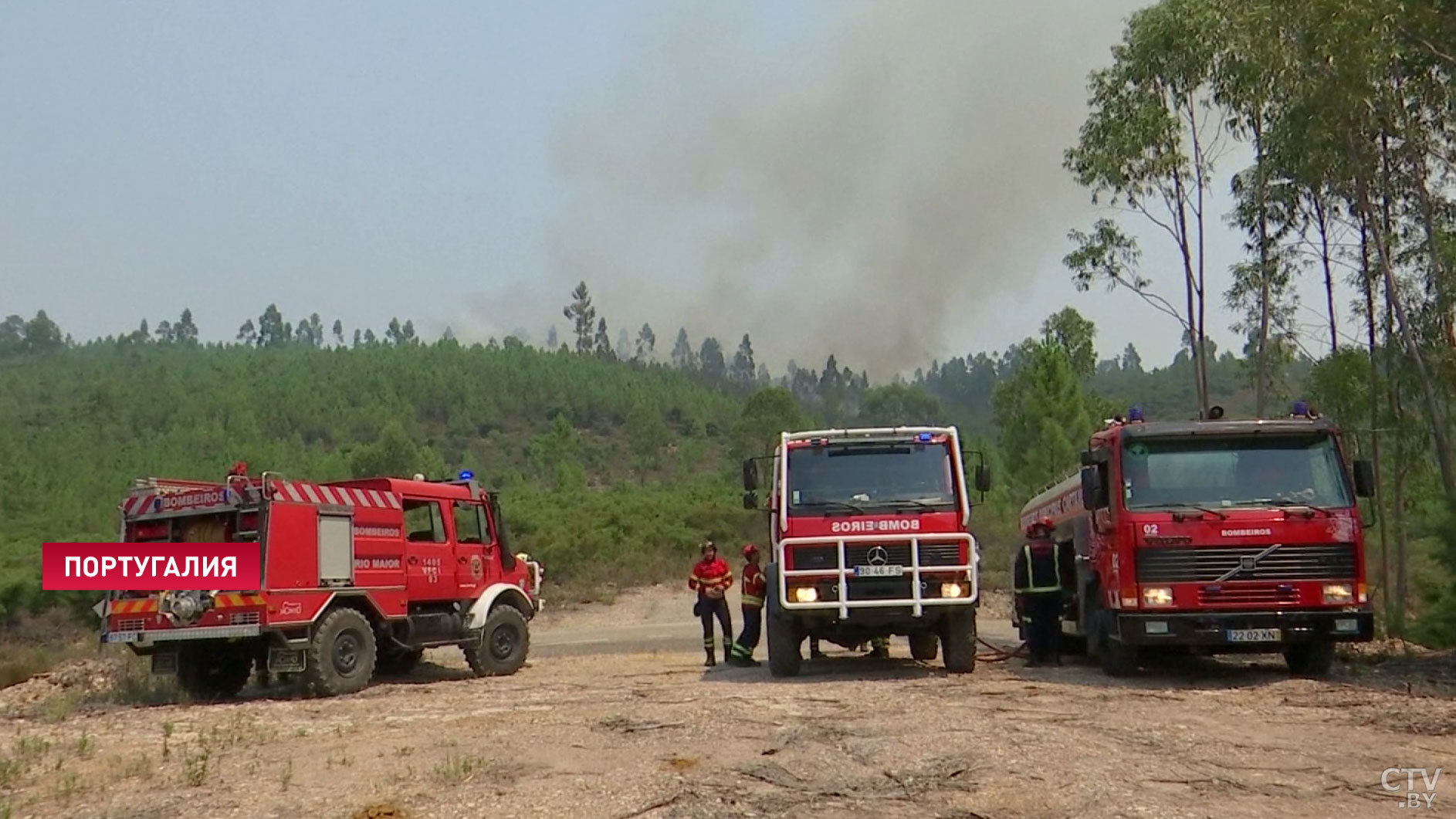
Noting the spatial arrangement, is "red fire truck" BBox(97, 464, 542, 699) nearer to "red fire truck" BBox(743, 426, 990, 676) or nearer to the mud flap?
the mud flap

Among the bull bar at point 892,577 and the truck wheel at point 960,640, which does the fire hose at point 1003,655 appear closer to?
the truck wheel at point 960,640

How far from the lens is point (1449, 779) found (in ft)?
23.1

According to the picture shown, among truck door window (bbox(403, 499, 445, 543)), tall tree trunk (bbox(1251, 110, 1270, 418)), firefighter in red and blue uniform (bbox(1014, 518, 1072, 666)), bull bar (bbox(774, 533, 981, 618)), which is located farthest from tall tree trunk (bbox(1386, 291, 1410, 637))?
truck door window (bbox(403, 499, 445, 543))

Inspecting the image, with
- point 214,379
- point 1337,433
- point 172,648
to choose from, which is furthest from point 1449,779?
point 214,379

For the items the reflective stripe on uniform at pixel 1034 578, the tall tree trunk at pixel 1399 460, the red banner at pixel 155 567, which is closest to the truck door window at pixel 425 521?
the red banner at pixel 155 567

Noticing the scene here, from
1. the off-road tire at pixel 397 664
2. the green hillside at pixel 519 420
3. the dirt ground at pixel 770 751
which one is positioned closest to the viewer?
the dirt ground at pixel 770 751

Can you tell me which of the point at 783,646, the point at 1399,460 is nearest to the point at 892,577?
A: the point at 783,646

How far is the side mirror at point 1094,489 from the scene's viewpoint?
1285cm

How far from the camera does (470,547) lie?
1594 centimetres

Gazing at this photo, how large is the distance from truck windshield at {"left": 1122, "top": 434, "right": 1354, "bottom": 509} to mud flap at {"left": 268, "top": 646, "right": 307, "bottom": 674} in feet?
27.7

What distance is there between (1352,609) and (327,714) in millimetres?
9573

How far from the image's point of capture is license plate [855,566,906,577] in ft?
41.7

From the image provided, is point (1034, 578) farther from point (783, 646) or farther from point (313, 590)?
point (313, 590)

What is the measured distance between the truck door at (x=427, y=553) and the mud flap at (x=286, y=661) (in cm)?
191
